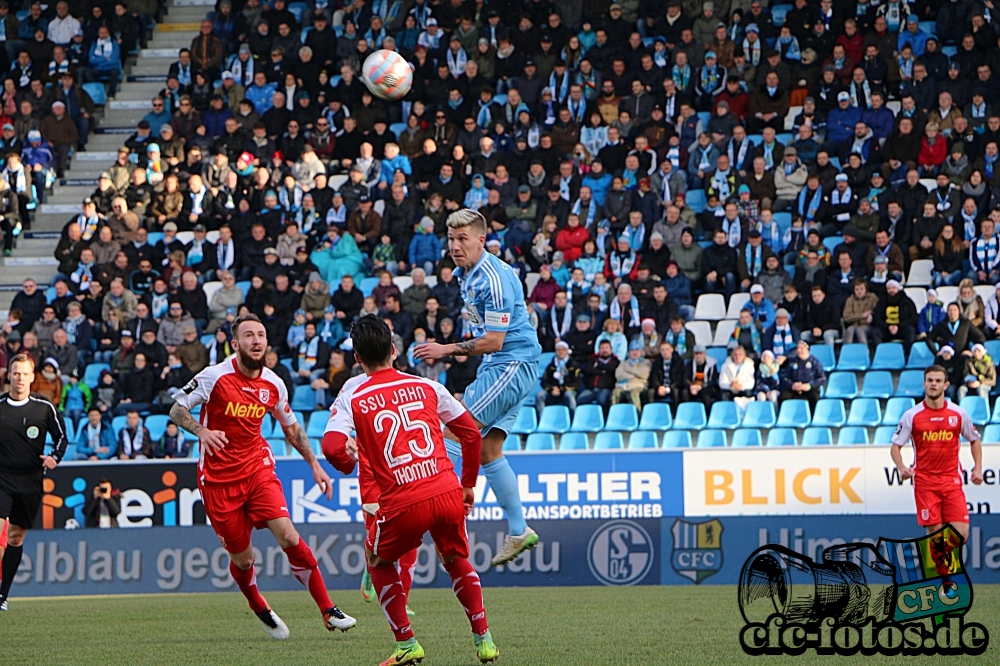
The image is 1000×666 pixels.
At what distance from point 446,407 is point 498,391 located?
1737 mm

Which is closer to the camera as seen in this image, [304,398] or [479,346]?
[479,346]

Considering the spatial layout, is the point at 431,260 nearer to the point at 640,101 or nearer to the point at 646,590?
the point at 640,101

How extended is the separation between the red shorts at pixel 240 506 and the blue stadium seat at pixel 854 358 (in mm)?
12086

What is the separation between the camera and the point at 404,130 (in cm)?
2538

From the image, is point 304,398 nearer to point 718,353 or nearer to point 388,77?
point 388,77

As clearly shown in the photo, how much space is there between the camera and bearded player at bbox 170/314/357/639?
9.84m

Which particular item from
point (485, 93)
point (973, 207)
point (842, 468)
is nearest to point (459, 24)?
point (485, 93)

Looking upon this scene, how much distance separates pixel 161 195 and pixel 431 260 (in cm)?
563

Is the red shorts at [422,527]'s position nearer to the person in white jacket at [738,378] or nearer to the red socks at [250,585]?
the red socks at [250,585]

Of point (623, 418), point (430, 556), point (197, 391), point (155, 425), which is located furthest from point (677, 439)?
point (197, 391)

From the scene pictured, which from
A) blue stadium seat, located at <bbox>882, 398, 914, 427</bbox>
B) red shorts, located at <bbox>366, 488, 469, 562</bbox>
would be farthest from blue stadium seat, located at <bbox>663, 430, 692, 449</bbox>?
red shorts, located at <bbox>366, 488, 469, 562</bbox>

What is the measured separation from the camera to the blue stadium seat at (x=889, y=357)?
19.8 metres

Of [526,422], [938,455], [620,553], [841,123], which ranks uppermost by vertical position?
[841,123]

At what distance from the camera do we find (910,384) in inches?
766
